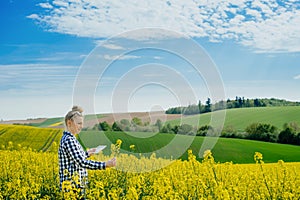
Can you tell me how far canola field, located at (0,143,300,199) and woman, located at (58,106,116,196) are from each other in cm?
23

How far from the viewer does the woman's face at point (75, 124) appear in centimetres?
548

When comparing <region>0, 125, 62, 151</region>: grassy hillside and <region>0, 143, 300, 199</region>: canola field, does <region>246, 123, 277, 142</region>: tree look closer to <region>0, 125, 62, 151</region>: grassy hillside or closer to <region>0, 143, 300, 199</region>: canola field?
<region>0, 125, 62, 151</region>: grassy hillside

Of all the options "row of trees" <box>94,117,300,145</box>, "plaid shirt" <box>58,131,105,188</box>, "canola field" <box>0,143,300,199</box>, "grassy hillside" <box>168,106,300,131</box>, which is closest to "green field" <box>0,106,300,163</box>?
"grassy hillside" <box>168,106,300,131</box>

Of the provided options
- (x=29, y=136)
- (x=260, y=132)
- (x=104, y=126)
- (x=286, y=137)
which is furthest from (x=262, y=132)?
(x=104, y=126)

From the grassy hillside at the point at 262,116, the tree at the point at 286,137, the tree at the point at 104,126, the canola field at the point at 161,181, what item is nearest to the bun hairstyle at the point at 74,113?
the canola field at the point at 161,181

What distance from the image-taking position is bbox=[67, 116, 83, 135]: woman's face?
5.48 metres

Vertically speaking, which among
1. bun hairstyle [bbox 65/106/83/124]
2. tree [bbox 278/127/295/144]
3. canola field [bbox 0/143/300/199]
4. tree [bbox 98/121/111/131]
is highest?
bun hairstyle [bbox 65/106/83/124]

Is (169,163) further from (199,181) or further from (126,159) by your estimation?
(199,181)

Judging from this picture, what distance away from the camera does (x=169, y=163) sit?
29.5 feet

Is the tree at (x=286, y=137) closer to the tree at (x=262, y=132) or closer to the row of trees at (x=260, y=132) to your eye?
the row of trees at (x=260, y=132)

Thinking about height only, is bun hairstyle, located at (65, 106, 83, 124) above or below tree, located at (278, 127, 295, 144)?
above

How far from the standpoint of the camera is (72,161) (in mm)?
5566

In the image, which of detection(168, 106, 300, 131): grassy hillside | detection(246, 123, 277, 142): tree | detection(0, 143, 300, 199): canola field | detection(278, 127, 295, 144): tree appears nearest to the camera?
detection(0, 143, 300, 199): canola field

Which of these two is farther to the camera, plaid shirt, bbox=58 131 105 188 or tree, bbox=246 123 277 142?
tree, bbox=246 123 277 142
